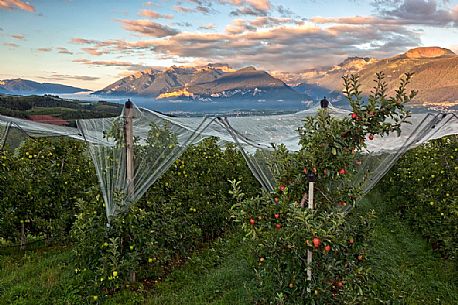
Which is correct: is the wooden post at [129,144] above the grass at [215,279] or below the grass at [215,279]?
above

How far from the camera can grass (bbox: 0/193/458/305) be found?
13.0ft

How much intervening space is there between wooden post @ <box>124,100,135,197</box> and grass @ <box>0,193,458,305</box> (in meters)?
1.16

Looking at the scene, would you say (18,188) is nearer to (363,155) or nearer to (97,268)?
(97,268)

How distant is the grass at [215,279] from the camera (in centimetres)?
396

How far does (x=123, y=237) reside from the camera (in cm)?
412

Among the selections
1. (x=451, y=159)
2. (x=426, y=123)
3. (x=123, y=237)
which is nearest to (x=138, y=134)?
(x=123, y=237)

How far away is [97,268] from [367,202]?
6.74 meters

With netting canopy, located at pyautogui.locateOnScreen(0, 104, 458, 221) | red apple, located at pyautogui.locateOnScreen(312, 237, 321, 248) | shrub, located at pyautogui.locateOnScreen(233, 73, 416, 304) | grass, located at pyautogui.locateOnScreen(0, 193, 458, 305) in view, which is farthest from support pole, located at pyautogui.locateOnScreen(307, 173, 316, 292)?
netting canopy, located at pyautogui.locateOnScreen(0, 104, 458, 221)

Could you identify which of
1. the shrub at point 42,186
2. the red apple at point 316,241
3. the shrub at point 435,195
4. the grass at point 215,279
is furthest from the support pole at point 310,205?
the shrub at point 42,186

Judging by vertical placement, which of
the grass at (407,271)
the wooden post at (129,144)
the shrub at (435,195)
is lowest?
the grass at (407,271)

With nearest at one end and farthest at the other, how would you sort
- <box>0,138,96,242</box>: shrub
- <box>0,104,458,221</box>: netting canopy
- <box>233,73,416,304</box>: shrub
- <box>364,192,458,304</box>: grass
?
1. <box>233,73,416,304</box>: shrub
2. <box>0,104,458,221</box>: netting canopy
3. <box>364,192,458,304</box>: grass
4. <box>0,138,96,242</box>: shrub

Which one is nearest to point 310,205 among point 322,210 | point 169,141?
point 322,210

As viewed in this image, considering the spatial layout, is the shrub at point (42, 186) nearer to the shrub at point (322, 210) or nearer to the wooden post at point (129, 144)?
the wooden post at point (129, 144)

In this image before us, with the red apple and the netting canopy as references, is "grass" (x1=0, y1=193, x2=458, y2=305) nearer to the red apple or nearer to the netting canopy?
the red apple
